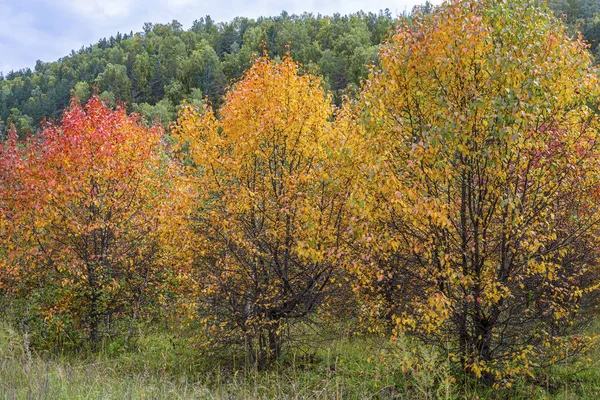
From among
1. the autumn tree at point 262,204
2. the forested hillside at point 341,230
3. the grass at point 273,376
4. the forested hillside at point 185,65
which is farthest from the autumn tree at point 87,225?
the forested hillside at point 185,65

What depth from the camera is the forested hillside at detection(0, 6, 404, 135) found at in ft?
297

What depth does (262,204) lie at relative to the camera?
31.8 ft

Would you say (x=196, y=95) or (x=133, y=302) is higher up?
(x=196, y=95)

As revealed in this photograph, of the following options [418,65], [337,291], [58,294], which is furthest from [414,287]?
[58,294]

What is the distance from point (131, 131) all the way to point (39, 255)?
3983 millimetres

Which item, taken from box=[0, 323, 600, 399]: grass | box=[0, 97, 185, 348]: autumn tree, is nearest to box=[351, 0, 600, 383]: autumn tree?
box=[0, 323, 600, 399]: grass

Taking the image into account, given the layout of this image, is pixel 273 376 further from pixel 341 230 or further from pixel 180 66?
pixel 180 66

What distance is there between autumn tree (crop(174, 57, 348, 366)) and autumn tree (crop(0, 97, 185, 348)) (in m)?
1.52

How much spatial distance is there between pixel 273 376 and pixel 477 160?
230 inches

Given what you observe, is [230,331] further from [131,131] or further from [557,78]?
[557,78]

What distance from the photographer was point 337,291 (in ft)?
33.6

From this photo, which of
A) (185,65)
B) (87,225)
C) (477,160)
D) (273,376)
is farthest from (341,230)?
(185,65)

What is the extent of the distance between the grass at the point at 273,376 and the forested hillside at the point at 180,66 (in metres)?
69.9

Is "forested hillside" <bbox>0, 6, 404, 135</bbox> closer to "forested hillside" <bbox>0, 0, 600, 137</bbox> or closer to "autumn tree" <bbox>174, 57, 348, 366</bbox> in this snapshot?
"forested hillside" <bbox>0, 0, 600, 137</bbox>
